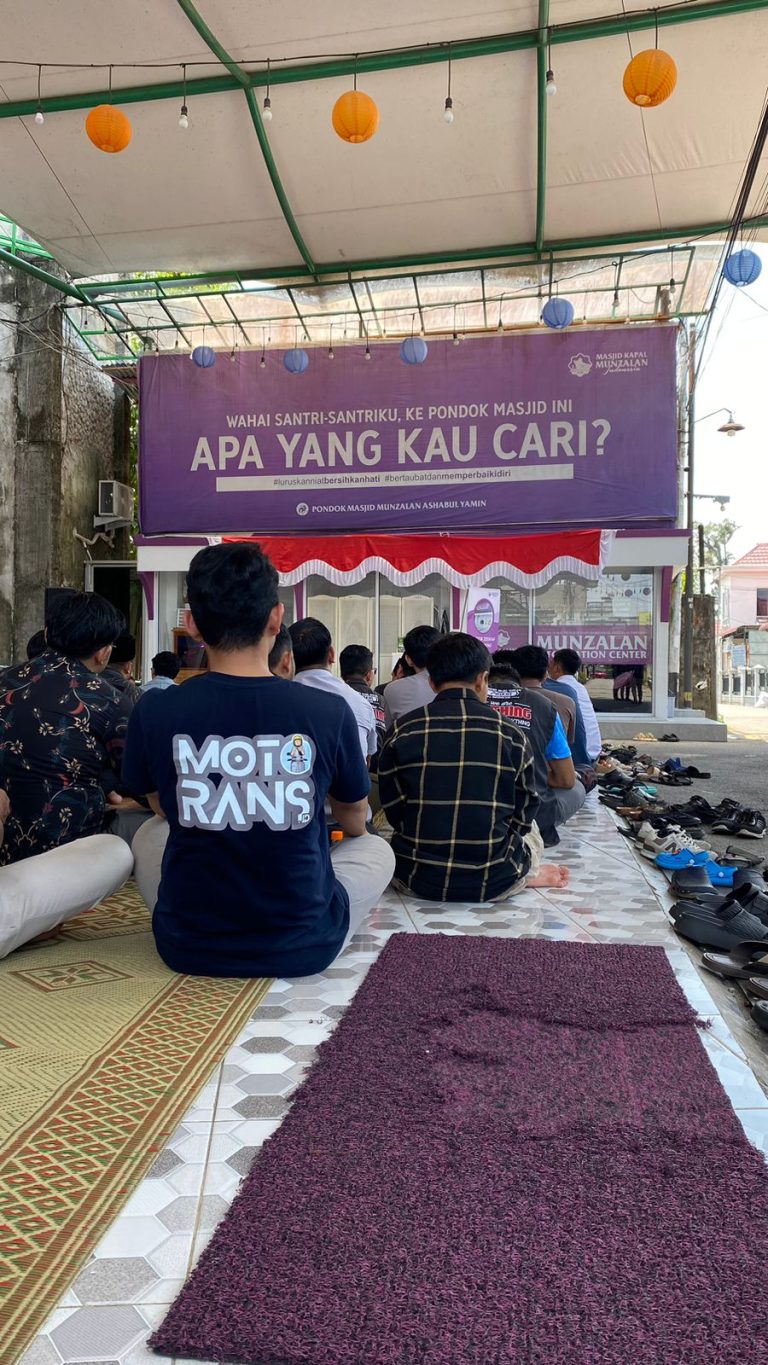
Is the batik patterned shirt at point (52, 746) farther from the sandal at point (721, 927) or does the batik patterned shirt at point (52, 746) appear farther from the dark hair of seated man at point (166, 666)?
the dark hair of seated man at point (166, 666)

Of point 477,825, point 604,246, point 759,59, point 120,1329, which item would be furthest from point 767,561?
point 120,1329

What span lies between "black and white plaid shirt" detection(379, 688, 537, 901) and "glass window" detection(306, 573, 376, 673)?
929 cm

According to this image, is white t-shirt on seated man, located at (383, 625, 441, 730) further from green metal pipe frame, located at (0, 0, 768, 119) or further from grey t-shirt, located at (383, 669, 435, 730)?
green metal pipe frame, located at (0, 0, 768, 119)

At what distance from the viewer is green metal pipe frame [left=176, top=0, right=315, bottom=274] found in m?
6.44

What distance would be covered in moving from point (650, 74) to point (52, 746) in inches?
187

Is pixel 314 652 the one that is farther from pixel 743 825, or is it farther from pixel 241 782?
pixel 743 825

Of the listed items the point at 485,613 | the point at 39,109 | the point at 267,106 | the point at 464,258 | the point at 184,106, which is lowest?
the point at 485,613

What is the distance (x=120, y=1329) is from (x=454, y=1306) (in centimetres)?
45

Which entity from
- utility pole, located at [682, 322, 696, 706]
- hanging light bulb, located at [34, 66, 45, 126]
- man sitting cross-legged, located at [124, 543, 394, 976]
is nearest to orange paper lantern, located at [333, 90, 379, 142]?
hanging light bulb, located at [34, 66, 45, 126]

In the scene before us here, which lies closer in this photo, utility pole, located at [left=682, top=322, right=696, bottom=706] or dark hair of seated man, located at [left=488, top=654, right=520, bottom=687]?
dark hair of seated man, located at [left=488, top=654, right=520, bottom=687]

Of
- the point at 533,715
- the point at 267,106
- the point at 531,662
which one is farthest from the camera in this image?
the point at 267,106

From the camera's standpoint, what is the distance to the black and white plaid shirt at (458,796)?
3420 millimetres

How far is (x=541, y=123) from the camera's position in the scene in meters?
7.62

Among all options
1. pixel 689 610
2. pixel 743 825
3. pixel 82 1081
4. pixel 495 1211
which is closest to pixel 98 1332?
pixel 495 1211
